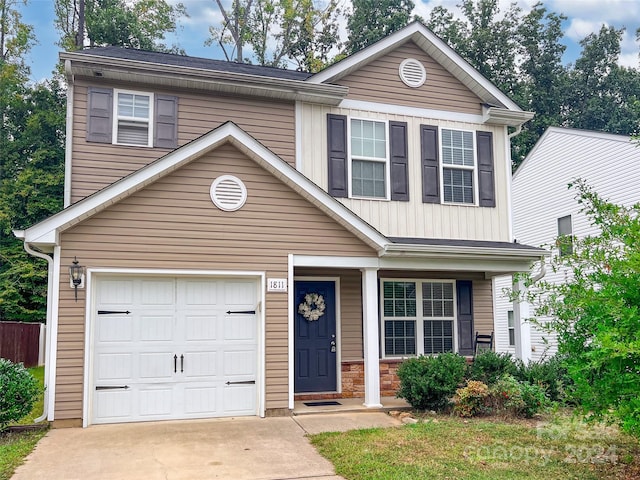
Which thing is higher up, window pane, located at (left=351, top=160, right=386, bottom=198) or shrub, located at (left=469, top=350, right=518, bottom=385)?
window pane, located at (left=351, top=160, right=386, bottom=198)

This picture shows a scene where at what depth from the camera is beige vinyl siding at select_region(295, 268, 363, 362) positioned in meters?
10.5

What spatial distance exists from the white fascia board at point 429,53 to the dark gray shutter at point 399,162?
54.5 inches

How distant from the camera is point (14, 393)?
7.09 metres

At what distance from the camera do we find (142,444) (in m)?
6.79

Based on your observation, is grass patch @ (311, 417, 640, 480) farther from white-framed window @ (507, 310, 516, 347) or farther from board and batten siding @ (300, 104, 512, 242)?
white-framed window @ (507, 310, 516, 347)

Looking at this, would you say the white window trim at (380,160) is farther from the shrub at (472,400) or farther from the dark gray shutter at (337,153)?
the shrub at (472,400)

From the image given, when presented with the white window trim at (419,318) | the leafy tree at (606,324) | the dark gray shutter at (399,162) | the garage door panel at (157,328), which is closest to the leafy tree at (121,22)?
the dark gray shutter at (399,162)

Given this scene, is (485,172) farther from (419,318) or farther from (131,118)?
(131,118)

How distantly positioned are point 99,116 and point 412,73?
19.6 ft

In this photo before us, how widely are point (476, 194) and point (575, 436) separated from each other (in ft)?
17.4

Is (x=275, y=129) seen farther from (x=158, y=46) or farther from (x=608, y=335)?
(x=158, y=46)

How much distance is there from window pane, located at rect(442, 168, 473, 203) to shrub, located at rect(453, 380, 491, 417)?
12.9 ft

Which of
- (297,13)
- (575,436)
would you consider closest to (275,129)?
(575,436)

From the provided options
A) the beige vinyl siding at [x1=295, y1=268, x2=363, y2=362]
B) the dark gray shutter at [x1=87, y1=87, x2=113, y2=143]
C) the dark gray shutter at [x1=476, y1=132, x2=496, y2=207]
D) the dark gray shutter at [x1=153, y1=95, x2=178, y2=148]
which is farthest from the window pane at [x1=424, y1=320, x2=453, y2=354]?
the dark gray shutter at [x1=87, y1=87, x2=113, y2=143]
